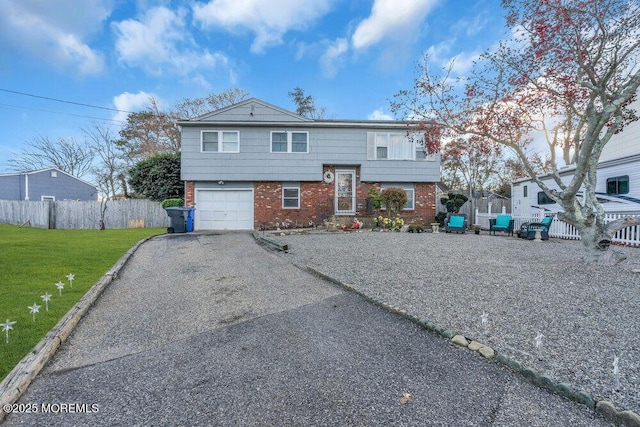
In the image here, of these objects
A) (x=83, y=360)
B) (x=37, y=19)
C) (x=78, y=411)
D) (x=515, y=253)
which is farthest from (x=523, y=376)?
(x=37, y=19)

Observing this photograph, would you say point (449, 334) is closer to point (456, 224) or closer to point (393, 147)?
point (456, 224)

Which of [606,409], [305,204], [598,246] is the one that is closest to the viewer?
[606,409]

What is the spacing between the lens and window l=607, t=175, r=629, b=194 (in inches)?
430

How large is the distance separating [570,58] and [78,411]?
9281 millimetres

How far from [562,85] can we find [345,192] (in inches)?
405

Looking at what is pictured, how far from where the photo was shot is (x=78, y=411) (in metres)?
2.17

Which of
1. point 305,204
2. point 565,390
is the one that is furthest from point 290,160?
point 565,390

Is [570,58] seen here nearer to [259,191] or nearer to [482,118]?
[482,118]

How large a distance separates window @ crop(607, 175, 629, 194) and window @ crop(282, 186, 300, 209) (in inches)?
508

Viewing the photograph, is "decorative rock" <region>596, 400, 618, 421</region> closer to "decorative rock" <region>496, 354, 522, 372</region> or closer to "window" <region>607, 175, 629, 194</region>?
"decorative rock" <region>496, 354, 522, 372</region>

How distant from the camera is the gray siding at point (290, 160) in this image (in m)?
15.5

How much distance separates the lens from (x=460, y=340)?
3.07 metres

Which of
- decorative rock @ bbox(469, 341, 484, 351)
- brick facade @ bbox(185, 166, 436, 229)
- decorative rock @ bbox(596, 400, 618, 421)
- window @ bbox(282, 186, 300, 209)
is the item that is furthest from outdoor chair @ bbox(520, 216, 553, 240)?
decorative rock @ bbox(596, 400, 618, 421)

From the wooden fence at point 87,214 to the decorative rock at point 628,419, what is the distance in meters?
19.5
